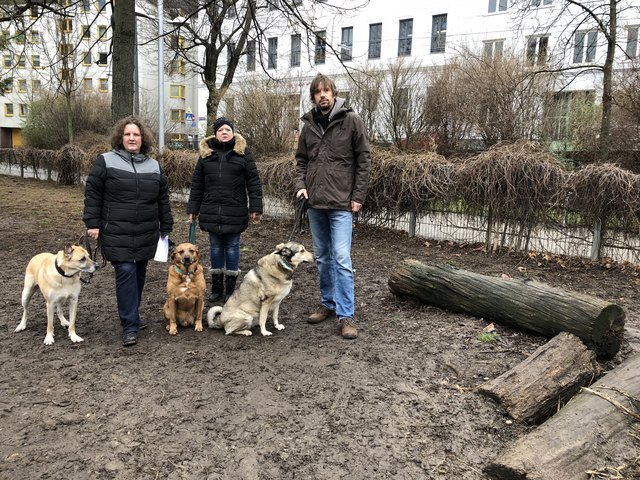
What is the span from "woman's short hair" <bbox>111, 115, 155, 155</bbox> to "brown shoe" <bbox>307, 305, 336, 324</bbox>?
225cm

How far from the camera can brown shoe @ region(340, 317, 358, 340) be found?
13.8 feet

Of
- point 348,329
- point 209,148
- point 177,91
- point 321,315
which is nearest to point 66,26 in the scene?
point 209,148

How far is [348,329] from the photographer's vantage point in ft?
13.9

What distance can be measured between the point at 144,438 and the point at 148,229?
195 cm

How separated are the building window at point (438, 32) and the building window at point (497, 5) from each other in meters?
2.80

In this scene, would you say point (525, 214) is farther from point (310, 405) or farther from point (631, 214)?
point (310, 405)

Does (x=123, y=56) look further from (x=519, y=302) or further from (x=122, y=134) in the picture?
(x=519, y=302)

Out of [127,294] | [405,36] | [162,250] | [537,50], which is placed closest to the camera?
[127,294]

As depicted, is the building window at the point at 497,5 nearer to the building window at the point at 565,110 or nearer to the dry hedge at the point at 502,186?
the building window at the point at 565,110

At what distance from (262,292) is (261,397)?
1329mm

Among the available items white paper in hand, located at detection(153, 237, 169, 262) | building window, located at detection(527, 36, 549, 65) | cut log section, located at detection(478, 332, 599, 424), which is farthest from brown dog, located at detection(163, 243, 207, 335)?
building window, located at detection(527, 36, 549, 65)

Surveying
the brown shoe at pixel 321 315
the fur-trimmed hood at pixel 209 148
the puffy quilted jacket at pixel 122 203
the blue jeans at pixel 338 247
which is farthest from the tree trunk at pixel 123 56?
the brown shoe at pixel 321 315

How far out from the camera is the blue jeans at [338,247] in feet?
14.0

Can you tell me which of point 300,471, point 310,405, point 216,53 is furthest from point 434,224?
point 216,53
